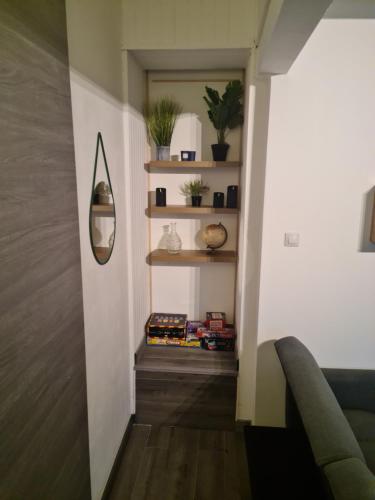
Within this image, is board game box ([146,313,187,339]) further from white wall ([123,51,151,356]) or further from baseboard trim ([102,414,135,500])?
baseboard trim ([102,414,135,500])

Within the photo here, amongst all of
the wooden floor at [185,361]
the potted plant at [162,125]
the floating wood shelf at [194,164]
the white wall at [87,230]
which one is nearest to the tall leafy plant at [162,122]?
the potted plant at [162,125]

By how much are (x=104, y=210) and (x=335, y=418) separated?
1306 mm

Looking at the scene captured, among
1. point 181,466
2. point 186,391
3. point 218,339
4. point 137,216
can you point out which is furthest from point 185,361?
point 137,216

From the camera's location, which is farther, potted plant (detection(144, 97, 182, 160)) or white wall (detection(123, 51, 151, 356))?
potted plant (detection(144, 97, 182, 160))

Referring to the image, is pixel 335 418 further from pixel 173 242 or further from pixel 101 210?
pixel 173 242

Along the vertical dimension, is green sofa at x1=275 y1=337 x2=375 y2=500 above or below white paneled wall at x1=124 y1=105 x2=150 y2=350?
below

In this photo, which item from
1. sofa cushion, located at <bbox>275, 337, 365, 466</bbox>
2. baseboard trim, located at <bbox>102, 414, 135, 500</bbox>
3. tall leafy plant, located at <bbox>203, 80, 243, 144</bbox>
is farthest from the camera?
tall leafy plant, located at <bbox>203, 80, 243, 144</bbox>

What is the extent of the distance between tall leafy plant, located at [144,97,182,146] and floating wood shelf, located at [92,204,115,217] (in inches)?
31.5

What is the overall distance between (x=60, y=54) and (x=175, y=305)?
1.89m

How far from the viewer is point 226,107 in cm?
209

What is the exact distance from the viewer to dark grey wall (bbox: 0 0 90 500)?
0.81 m

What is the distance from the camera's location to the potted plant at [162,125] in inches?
85.9

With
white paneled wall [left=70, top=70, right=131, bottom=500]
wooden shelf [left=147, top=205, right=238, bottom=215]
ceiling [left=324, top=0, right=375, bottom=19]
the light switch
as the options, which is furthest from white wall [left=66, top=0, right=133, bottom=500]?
ceiling [left=324, top=0, right=375, bottom=19]

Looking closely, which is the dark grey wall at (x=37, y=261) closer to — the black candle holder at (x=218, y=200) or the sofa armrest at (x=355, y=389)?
the black candle holder at (x=218, y=200)
